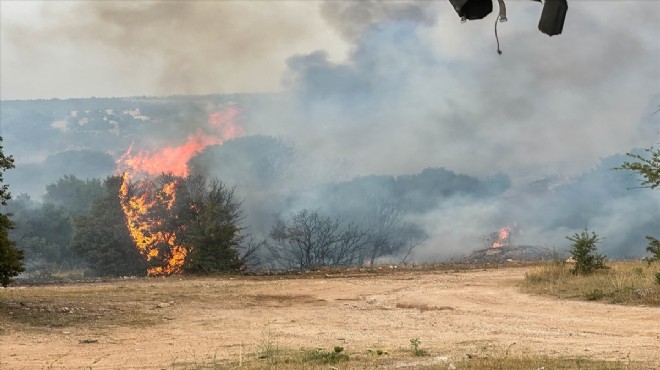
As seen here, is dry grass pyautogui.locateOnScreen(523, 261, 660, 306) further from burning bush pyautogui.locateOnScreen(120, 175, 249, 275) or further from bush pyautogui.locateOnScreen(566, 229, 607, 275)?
burning bush pyautogui.locateOnScreen(120, 175, 249, 275)

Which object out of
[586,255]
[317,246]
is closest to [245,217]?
[317,246]

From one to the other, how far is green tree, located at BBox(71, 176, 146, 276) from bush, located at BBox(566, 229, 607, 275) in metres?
22.4

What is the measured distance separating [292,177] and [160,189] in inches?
1128

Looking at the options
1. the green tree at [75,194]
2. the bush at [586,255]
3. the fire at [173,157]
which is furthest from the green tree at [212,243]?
the green tree at [75,194]

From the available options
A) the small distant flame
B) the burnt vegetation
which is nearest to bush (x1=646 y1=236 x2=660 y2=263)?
the burnt vegetation

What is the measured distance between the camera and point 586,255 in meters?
20.6

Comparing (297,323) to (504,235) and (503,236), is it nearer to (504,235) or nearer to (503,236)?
(503,236)

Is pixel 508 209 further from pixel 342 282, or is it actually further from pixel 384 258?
pixel 342 282

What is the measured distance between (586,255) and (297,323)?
36.3 ft

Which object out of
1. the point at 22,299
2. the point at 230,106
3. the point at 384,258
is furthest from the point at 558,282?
the point at 230,106

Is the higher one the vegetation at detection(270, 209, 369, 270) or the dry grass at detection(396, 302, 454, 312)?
the vegetation at detection(270, 209, 369, 270)

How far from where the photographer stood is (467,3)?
6641 mm

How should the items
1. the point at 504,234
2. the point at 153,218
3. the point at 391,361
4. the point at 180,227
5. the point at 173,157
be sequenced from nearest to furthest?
the point at 391,361 → the point at 180,227 → the point at 153,218 → the point at 173,157 → the point at 504,234

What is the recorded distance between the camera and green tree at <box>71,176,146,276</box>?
35219mm
